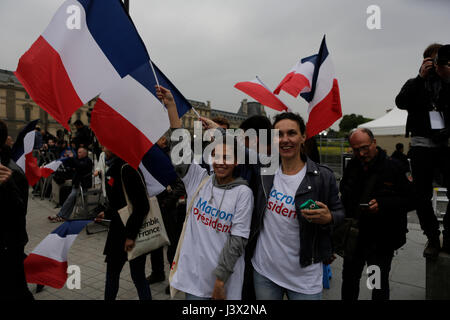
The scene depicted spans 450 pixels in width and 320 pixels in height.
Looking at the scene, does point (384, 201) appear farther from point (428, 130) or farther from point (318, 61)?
point (318, 61)

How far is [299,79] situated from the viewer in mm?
3529

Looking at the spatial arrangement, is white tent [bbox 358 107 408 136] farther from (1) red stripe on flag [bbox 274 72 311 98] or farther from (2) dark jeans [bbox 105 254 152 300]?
(2) dark jeans [bbox 105 254 152 300]

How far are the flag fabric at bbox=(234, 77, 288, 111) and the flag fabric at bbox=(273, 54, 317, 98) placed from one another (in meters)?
0.13

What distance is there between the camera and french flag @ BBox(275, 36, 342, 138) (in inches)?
126

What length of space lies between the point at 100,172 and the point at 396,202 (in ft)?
Answer: 17.0

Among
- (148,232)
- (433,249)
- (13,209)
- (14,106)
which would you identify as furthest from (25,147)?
(14,106)

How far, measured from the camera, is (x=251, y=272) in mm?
2238

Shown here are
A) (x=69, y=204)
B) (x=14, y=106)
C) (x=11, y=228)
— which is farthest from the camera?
(x=14, y=106)

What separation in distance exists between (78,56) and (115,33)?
34cm

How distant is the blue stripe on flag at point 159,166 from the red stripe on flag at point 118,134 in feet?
0.95

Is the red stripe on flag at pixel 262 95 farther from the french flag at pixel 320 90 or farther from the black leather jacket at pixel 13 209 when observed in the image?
the black leather jacket at pixel 13 209

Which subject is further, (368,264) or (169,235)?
(169,235)

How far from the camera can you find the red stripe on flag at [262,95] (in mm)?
3672

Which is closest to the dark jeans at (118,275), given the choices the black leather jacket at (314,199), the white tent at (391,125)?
the black leather jacket at (314,199)
